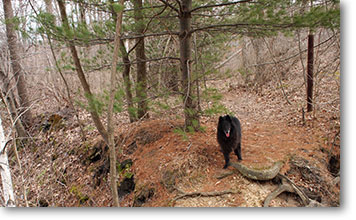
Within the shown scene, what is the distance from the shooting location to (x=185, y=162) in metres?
3.48

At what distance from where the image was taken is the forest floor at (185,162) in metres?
2.95

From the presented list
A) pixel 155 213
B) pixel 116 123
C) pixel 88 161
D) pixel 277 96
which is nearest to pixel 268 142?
pixel 155 213

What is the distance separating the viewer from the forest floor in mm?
2951

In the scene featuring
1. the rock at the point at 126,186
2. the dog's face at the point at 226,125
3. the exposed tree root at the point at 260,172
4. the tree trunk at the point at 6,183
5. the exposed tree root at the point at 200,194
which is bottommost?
the rock at the point at 126,186

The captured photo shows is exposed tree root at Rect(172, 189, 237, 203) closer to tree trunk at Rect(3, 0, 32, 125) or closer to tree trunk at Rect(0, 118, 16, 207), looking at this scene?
tree trunk at Rect(0, 118, 16, 207)

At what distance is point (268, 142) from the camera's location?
399 cm

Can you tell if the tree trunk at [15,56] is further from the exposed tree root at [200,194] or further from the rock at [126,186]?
the exposed tree root at [200,194]

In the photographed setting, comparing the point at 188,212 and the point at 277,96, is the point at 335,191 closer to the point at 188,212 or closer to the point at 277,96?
the point at 188,212

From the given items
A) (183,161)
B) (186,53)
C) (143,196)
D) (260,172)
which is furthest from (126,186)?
(186,53)

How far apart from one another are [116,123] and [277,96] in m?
5.01

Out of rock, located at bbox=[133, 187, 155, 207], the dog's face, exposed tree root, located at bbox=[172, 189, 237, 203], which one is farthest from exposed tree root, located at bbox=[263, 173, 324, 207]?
rock, located at bbox=[133, 187, 155, 207]

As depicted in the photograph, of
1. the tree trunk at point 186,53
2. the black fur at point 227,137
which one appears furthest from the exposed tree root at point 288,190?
the tree trunk at point 186,53

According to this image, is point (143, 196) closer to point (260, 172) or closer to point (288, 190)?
point (260, 172)

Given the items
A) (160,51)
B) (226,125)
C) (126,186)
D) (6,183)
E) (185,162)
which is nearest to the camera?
(6,183)
